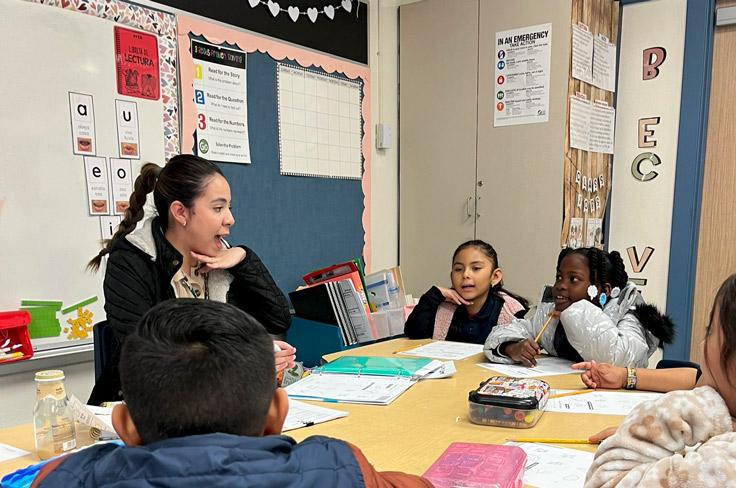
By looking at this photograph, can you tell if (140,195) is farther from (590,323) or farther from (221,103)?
(590,323)

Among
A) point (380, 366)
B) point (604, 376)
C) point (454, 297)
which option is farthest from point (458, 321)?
point (604, 376)

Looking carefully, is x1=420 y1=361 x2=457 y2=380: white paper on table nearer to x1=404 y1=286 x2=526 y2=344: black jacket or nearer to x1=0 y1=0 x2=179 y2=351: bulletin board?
x1=404 y1=286 x2=526 y2=344: black jacket

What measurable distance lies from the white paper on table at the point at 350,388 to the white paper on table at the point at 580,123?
1.89 meters

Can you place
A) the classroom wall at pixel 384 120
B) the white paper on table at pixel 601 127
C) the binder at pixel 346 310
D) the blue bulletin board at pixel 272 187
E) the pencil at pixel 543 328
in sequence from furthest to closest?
the classroom wall at pixel 384 120
the white paper on table at pixel 601 127
the binder at pixel 346 310
the blue bulletin board at pixel 272 187
the pencil at pixel 543 328

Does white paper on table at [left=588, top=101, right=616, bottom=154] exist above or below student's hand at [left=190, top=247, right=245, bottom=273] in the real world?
above

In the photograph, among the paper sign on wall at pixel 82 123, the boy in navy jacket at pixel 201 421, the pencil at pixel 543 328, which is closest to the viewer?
the boy in navy jacket at pixel 201 421

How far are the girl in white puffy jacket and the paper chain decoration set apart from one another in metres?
1.88

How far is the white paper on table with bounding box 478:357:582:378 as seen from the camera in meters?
1.78

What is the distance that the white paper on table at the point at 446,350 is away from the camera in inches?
80.6

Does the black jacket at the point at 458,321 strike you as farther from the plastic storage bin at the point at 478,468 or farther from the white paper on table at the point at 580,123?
the plastic storage bin at the point at 478,468

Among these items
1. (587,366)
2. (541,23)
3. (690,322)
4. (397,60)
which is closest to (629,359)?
(587,366)

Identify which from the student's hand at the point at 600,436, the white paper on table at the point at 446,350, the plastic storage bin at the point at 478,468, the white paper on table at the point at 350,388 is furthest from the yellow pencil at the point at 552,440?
the white paper on table at the point at 446,350

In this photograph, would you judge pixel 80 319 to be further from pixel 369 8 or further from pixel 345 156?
pixel 369 8

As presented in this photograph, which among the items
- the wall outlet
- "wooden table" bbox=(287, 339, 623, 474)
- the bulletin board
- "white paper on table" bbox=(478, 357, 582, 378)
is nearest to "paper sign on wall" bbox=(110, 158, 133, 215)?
the bulletin board
